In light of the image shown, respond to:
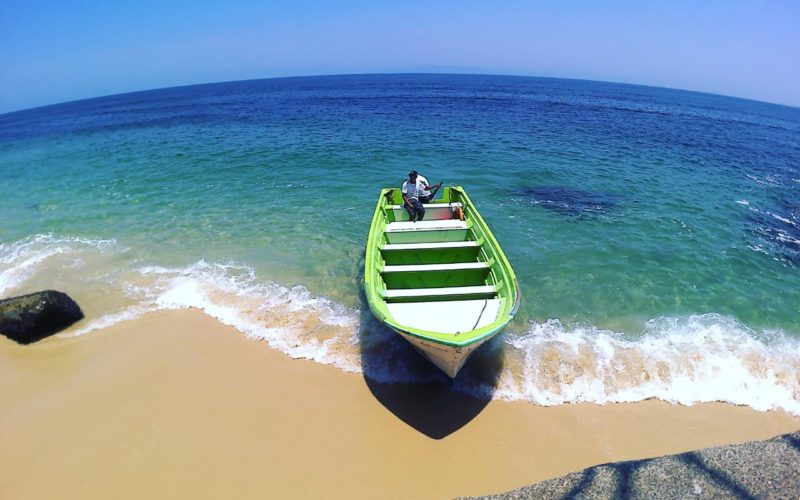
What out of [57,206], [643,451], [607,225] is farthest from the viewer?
[57,206]

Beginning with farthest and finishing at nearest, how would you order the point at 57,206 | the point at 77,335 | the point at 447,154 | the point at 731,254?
the point at 447,154
the point at 57,206
the point at 731,254
the point at 77,335

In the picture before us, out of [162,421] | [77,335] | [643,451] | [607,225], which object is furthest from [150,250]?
[607,225]

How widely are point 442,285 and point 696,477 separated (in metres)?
5.44

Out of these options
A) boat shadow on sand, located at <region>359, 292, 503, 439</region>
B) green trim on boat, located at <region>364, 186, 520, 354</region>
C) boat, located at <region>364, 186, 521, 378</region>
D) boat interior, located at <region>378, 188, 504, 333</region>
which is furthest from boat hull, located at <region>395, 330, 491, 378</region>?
boat shadow on sand, located at <region>359, 292, 503, 439</region>

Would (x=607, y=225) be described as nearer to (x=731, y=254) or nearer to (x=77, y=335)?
(x=731, y=254)

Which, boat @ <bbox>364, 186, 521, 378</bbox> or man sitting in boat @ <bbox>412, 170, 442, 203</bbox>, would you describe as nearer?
boat @ <bbox>364, 186, 521, 378</bbox>

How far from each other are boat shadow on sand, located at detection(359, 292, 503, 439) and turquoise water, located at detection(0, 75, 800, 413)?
13cm

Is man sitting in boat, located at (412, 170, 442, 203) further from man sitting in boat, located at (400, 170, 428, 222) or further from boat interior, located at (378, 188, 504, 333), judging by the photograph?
boat interior, located at (378, 188, 504, 333)

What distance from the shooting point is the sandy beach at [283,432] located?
619 centimetres

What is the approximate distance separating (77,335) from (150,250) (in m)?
4.79

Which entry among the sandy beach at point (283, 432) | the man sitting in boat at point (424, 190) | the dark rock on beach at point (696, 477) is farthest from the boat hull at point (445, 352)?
the man sitting in boat at point (424, 190)

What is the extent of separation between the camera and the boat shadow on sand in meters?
7.27

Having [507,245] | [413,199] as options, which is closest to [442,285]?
[413,199]

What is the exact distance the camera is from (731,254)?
43.0 feet
